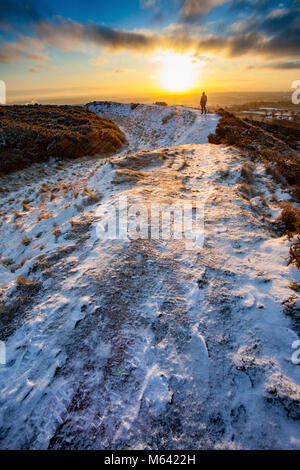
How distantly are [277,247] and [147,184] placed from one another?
5.42 metres

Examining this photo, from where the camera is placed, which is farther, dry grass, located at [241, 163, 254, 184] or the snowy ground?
dry grass, located at [241, 163, 254, 184]

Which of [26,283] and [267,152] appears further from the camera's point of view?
A: [267,152]

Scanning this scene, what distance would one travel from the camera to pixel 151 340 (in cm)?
316

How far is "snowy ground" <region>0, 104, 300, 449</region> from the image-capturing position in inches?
92.8

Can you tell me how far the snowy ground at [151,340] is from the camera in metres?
2.36

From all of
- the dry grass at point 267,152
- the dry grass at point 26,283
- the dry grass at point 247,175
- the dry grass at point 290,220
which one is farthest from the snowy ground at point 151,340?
the dry grass at point 267,152

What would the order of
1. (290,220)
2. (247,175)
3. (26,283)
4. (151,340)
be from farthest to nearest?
(247,175) < (290,220) < (26,283) < (151,340)

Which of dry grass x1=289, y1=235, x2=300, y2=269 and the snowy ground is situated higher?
dry grass x1=289, y1=235, x2=300, y2=269

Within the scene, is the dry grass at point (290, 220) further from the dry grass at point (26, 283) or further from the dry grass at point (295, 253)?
the dry grass at point (26, 283)

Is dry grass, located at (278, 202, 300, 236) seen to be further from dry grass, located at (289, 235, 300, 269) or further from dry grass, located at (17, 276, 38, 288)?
dry grass, located at (17, 276, 38, 288)

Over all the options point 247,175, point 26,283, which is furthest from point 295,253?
point 247,175

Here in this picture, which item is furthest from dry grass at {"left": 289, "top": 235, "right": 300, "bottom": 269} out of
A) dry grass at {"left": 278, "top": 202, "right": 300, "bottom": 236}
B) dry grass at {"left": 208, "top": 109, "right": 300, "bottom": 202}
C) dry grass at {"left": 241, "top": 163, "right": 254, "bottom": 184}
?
dry grass at {"left": 241, "top": 163, "right": 254, "bottom": 184}

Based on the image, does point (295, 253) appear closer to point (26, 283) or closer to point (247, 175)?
point (26, 283)

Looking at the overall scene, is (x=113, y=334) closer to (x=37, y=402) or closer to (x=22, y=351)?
(x=37, y=402)
